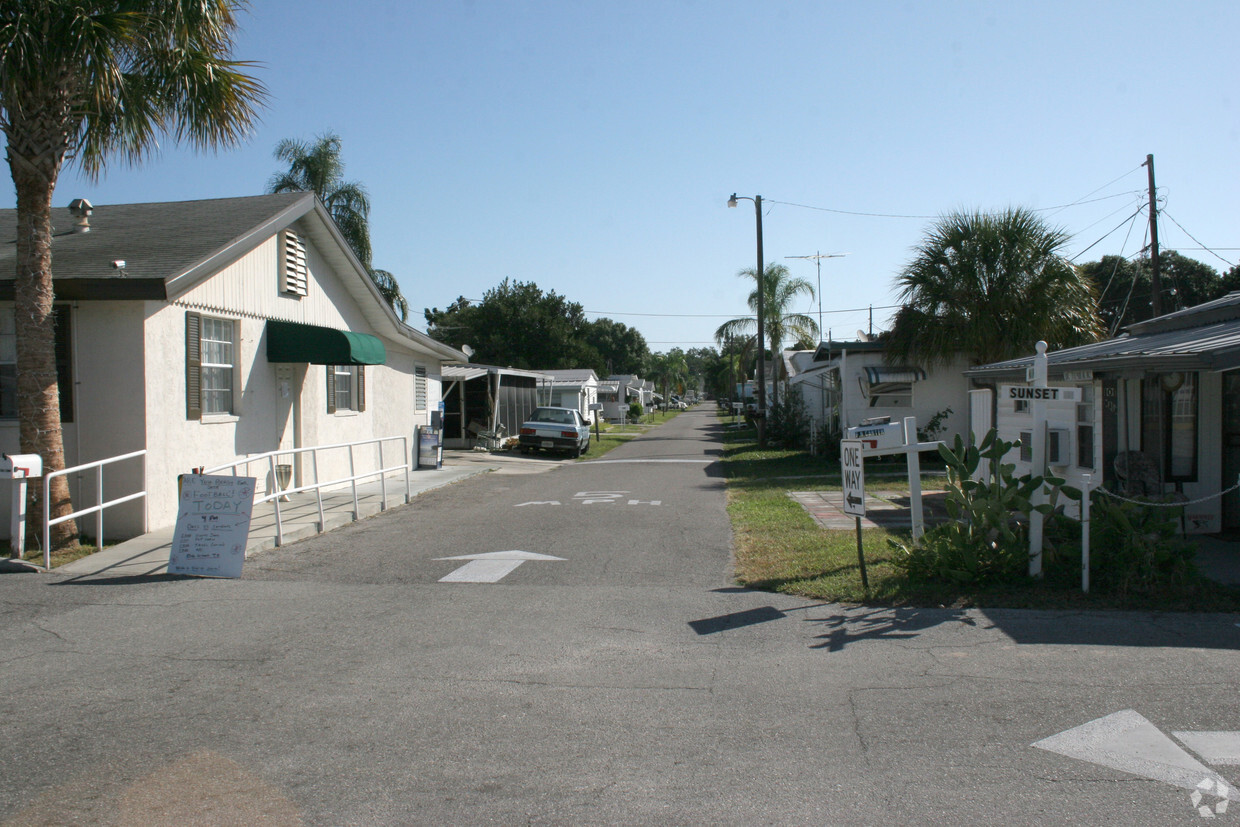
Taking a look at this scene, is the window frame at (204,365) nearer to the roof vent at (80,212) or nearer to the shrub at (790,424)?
the roof vent at (80,212)

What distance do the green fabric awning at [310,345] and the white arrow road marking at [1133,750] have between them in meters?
11.4

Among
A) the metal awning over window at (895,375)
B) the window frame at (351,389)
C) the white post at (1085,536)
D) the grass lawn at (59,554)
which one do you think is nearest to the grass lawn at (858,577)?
the white post at (1085,536)

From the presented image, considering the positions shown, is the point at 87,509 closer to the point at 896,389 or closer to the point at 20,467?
the point at 20,467

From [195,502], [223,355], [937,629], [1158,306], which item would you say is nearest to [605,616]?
[937,629]

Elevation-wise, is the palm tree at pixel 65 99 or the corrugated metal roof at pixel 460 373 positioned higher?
the palm tree at pixel 65 99

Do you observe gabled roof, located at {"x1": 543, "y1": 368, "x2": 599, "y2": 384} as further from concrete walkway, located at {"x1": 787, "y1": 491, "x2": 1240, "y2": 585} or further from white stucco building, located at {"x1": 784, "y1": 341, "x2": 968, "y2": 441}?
concrete walkway, located at {"x1": 787, "y1": 491, "x2": 1240, "y2": 585}

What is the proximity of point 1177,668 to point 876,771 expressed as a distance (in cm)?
257

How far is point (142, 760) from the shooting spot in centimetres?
401

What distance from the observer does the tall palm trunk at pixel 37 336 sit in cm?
888

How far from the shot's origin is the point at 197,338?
36.3 feet

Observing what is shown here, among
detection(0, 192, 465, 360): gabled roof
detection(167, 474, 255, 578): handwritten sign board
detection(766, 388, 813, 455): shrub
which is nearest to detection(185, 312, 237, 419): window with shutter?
detection(0, 192, 465, 360): gabled roof

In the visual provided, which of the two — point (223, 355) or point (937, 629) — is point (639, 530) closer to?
point (937, 629)

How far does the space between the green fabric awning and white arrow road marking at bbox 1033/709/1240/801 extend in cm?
1140

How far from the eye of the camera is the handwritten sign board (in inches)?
323
